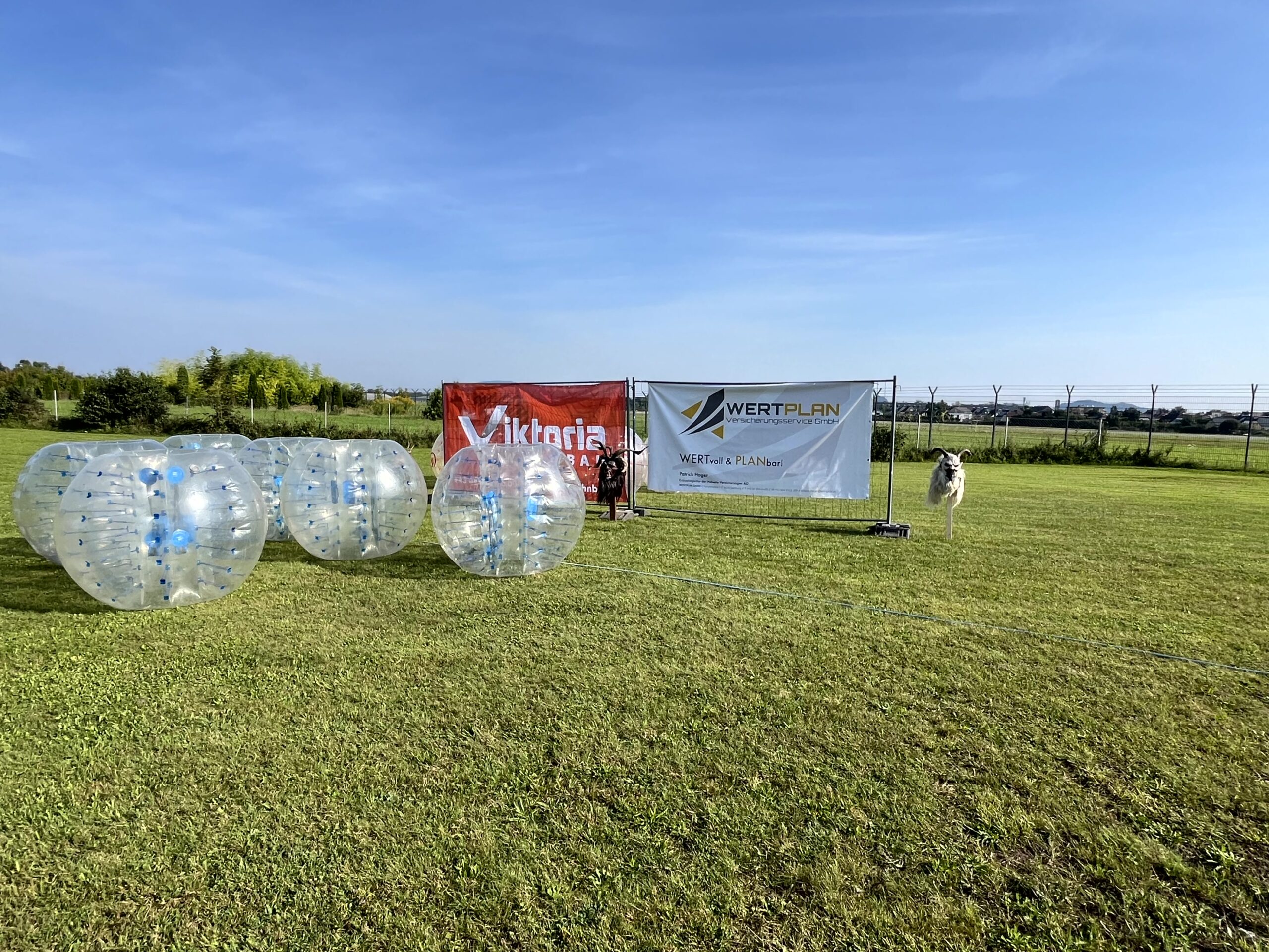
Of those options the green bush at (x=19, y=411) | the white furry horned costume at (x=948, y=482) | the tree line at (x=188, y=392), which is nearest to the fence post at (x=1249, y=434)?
the white furry horned costume at (x=948, y=482)

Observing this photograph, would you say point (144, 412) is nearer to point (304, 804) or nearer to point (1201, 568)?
point (304, 804)

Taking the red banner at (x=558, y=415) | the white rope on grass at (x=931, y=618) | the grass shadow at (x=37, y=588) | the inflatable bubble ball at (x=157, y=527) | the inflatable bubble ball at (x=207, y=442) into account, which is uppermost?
the red banner at (x=558, y=415)

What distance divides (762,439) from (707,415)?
0.81 metres

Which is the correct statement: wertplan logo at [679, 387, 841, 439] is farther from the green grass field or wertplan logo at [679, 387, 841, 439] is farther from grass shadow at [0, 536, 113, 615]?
grass shadow at [0, 536, 113, 615]

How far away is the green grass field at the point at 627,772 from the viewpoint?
2.21 metres

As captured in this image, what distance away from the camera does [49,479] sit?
564 cm

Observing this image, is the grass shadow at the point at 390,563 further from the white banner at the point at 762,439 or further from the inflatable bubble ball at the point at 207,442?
the white banner at the point at 762,439

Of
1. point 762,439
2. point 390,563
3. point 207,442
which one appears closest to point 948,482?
point 762,439

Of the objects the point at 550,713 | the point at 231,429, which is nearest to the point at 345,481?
the point at 550,713

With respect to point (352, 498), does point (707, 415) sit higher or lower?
higher

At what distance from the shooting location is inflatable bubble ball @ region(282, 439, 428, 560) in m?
6.27

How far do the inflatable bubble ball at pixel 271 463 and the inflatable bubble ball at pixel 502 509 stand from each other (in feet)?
6.12

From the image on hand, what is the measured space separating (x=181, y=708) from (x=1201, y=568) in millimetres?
8684

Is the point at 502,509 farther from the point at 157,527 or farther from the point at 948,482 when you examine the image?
the point at 948,482
